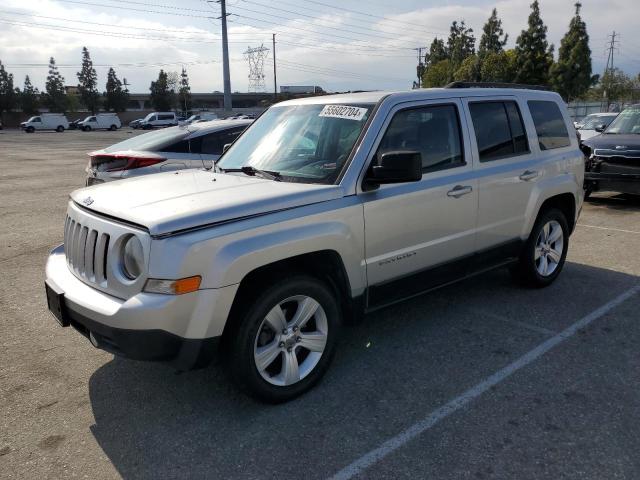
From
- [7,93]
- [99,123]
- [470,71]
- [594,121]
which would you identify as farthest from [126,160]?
[7,93]

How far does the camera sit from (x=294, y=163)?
3912 mm

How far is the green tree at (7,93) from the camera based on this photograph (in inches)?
3184

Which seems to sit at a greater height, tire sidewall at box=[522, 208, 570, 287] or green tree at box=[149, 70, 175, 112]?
green tree at box=[149, 70, 175, 112]

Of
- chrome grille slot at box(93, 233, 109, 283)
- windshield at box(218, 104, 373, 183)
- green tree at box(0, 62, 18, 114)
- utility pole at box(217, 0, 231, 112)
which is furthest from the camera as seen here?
green tree at box(0, 62, 18, 114)

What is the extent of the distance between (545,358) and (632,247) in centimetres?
393

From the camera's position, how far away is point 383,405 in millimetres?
3352

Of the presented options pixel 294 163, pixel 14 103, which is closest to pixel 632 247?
pixel 294 163

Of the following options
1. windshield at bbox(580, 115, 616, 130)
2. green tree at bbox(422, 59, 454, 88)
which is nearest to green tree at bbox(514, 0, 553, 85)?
green tree at bbox(422, 59, 454, 88)

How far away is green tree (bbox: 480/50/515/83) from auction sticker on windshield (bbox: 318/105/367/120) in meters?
47.9

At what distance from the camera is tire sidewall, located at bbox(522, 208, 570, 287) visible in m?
5.14

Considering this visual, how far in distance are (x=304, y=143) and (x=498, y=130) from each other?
183 cm

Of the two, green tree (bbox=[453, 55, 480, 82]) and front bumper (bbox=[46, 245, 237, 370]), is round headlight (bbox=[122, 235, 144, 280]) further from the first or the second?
green tree (bbox=[453, 55, 480, 82])

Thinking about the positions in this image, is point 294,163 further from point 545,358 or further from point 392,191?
point 545,358

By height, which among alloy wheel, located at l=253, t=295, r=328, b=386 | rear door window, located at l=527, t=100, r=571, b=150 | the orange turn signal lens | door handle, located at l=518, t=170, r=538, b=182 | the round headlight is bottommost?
alloy wheel, located at l=253, t=295, r=328, b=386
